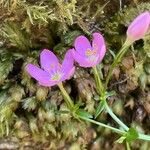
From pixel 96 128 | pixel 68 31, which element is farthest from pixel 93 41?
pixel 96 128

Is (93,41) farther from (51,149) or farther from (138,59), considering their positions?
(51,149)

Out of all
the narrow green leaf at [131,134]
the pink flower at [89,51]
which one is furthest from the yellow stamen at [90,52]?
the narrow green leaf at [131,134]

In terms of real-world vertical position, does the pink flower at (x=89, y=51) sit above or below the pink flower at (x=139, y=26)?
below

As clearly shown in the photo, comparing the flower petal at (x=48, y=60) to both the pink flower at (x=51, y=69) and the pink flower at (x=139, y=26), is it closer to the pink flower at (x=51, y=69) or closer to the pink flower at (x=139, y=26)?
the pink flower at (x=51, y=69)

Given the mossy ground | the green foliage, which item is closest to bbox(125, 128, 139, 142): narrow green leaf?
the green foliage

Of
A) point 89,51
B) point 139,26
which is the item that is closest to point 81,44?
point 89,51
